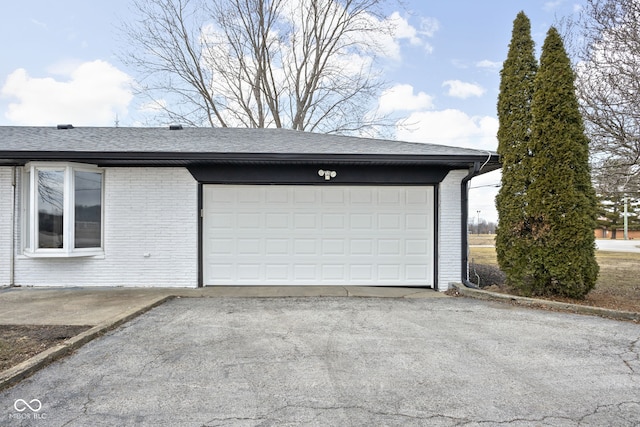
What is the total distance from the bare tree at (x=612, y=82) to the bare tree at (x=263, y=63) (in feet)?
35.0

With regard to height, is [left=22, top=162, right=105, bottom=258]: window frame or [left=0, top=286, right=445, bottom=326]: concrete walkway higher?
[left=22, top=162, right=105, bottom=258]: window frame

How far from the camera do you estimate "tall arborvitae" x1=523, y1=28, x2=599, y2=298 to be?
575cm

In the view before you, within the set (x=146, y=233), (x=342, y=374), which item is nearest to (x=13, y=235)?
(x=146, y=233)

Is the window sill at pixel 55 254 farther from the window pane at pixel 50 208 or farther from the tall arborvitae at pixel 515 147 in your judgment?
the tall arborvitae at pixel 515 147

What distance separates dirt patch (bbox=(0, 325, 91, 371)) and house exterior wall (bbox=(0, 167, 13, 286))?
11.1ft

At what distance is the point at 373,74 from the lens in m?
17.5

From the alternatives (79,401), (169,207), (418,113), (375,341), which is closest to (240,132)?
(169,207)

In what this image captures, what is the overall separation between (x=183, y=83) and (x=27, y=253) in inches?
513

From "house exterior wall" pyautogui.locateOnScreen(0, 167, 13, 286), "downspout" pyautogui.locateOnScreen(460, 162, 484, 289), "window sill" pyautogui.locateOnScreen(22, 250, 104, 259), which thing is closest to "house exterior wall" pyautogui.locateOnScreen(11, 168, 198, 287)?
"window sill" pyautogui.locateOnScreen(22, 250, 104, 259)

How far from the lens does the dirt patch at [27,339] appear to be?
3.39m

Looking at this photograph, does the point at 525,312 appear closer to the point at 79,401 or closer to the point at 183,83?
the point at 79,401

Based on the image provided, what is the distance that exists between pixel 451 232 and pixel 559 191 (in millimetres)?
1931

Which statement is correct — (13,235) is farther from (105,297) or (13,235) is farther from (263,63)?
(263,63)

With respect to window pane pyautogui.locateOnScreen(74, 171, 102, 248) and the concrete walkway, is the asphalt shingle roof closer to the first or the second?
window pane pyautogui.locateOnScreen(74, 171, 102, 248)
